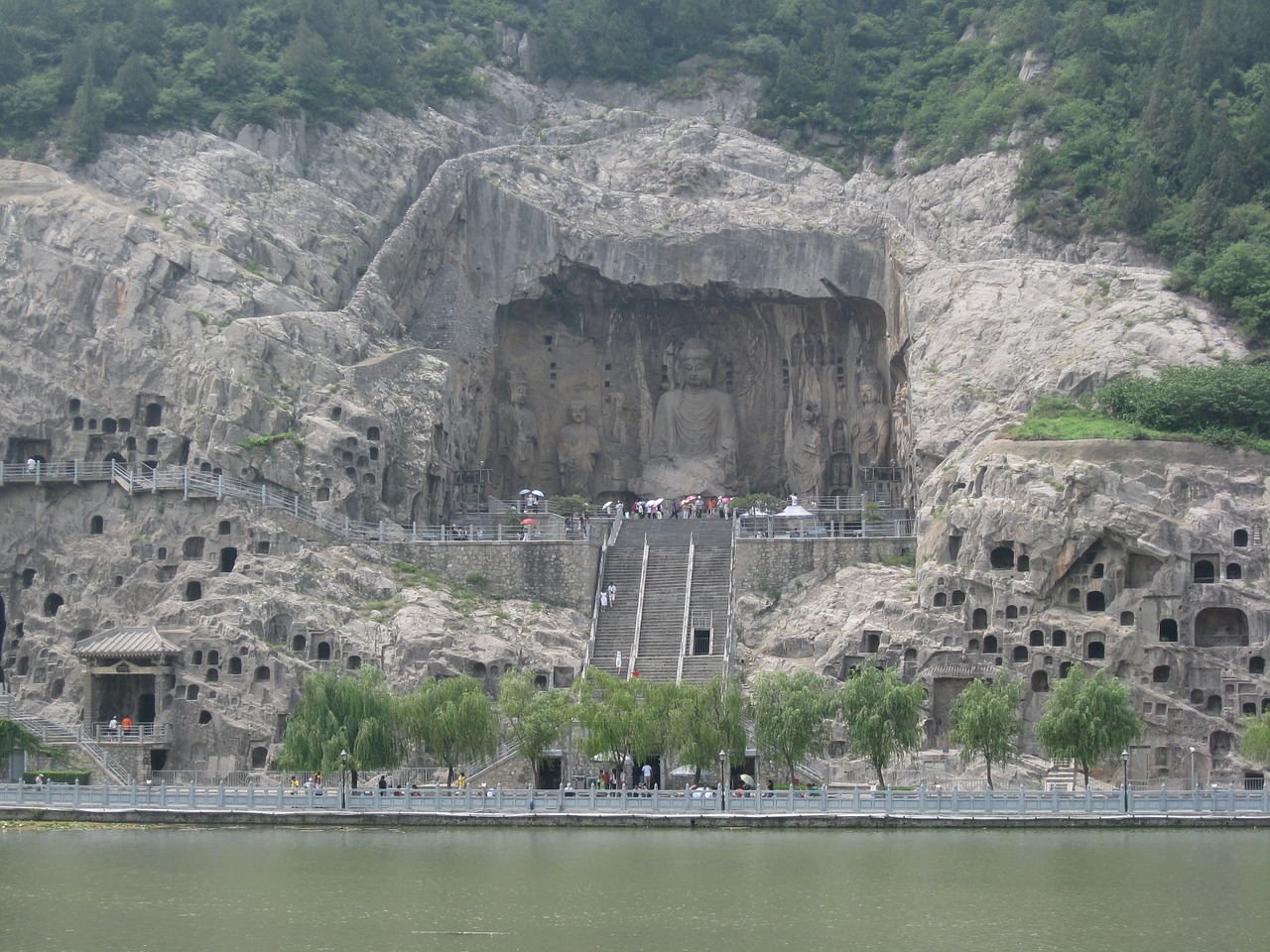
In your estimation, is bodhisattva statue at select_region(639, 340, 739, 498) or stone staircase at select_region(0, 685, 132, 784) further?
bodhisattva statue at select_region(639, 340, 739, 498)

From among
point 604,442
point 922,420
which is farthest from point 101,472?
point 922,420

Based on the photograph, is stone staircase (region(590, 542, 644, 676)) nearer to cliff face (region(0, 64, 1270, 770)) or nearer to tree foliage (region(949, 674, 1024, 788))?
cliff face (region(0, 64, 1270, 770))

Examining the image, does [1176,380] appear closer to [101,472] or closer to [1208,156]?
[1208,156]

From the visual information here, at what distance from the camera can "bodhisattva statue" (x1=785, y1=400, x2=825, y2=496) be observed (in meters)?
89.9

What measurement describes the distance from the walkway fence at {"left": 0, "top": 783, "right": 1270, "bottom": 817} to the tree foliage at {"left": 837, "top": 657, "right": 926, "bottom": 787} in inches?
102

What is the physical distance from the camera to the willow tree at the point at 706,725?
203 ft

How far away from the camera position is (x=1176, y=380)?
72.0 metres

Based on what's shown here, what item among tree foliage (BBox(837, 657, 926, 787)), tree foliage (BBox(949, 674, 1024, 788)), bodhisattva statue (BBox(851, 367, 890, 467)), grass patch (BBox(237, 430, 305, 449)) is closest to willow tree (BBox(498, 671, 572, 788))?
tree foliage (BBox(837, 657, 926, 787))

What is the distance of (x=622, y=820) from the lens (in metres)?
58.4

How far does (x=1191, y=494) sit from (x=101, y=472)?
37.6 metres

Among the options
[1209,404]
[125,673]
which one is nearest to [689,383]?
[1209,404]

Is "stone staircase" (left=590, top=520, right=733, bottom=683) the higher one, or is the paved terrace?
the paved terrace

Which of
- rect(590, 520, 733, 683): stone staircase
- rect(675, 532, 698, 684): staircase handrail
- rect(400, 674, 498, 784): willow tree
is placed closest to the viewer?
rect(400, 674, 498, 784): willow tree

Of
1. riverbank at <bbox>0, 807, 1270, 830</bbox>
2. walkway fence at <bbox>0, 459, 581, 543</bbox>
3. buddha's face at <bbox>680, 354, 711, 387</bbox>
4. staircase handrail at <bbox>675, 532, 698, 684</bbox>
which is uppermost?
buddha's face at <bbox>680, 354, 711, 387</bbox>
